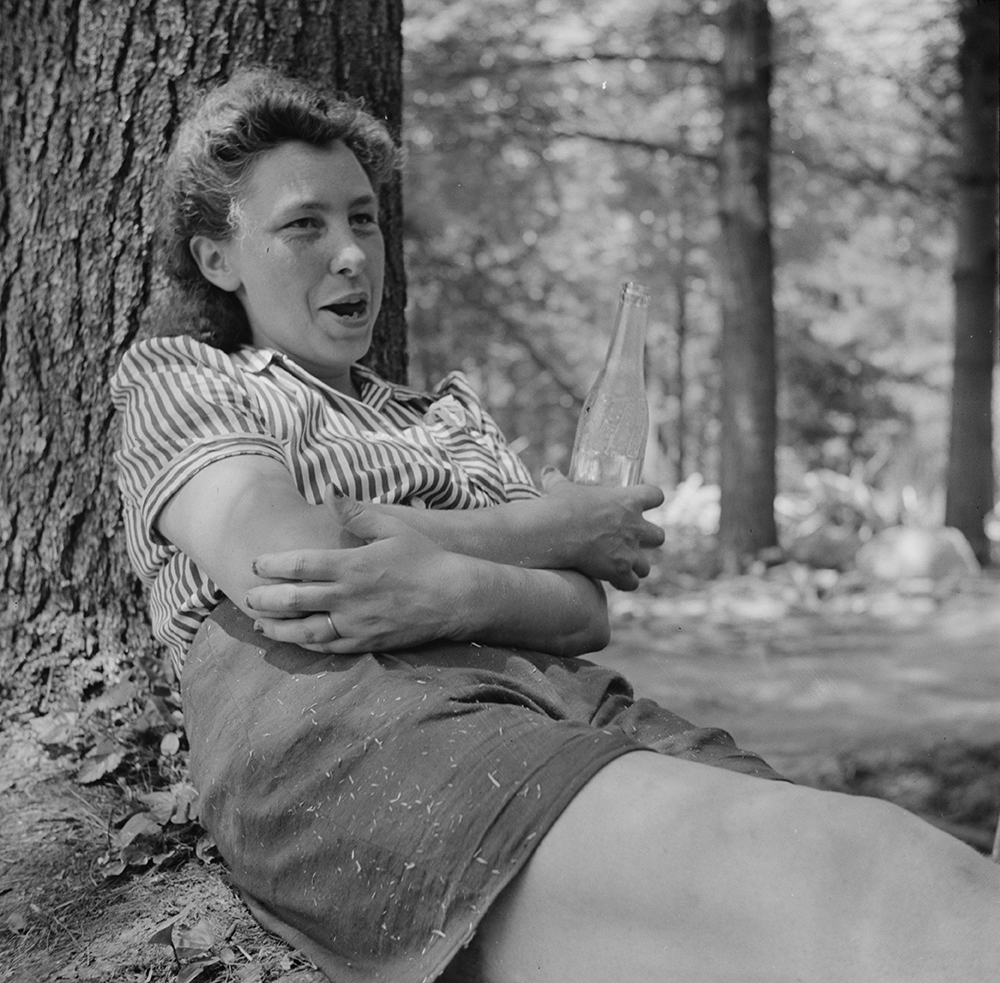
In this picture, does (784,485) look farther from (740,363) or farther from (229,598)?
(229,598)

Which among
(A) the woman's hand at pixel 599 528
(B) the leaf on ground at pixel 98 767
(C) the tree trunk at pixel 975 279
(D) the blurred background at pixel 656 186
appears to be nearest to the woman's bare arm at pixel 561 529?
(A) the woman's hand at pixel 599 528

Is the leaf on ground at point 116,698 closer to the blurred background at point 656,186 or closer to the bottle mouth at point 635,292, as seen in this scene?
the bottle mouth at point 635,292

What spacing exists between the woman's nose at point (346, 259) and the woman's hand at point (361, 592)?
66cm

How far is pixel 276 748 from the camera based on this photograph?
1.96 m

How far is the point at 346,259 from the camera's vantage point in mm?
A: 2529

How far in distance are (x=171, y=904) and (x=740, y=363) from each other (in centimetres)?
779

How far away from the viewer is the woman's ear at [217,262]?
259 cm

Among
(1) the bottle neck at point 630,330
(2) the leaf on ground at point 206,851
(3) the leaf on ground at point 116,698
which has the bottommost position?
(2) the leaf on ground at point 206,851

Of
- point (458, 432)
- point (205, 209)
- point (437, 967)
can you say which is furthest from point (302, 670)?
point (205, 209)

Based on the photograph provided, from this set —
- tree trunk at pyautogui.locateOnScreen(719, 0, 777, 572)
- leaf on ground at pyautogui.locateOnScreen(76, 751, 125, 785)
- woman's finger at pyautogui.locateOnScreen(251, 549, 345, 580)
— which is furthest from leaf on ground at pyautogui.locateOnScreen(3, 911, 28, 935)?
tree trunk at pyautogui.locateOnScreen(719, 0, 777, 572)

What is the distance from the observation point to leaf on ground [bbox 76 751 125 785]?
273 cm

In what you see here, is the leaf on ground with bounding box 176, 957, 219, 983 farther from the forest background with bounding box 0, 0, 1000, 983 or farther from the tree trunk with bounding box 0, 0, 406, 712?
the tree trunk with bounding box 0, 0, 406, 712

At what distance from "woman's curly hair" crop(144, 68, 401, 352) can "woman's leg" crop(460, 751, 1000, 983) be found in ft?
4.47

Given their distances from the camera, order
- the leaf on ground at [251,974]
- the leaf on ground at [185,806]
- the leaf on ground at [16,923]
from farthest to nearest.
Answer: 1. the leaf on ground at [185,806]
2. the leaf on ground at [16,923]
3. the leaf on ground at [251,974]
